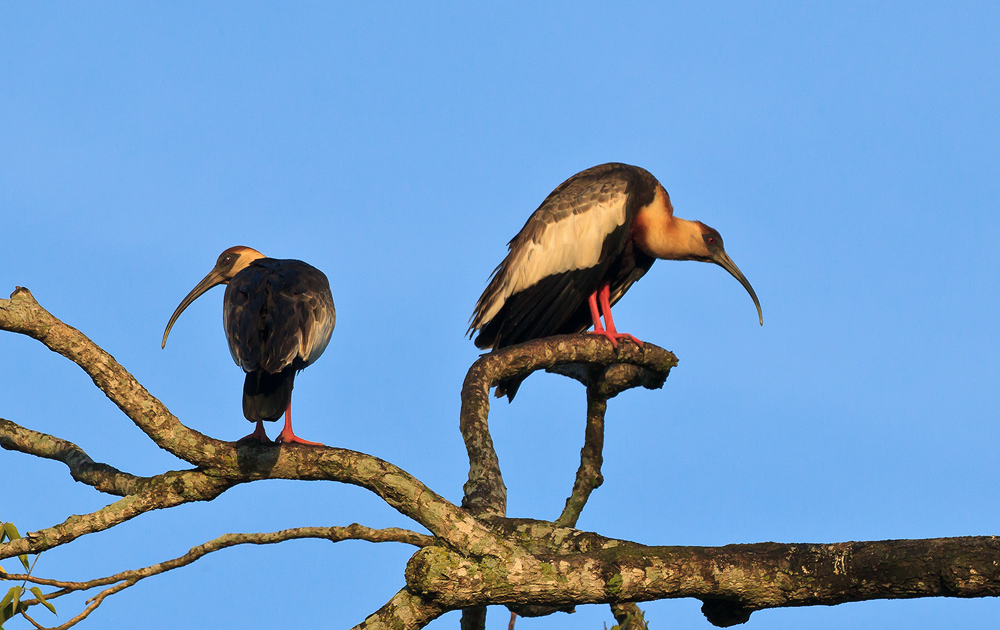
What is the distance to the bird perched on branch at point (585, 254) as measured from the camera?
7145mm

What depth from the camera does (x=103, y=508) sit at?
3541 millimetres

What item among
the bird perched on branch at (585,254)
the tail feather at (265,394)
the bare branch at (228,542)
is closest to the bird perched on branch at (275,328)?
the tail feather at (265,394)

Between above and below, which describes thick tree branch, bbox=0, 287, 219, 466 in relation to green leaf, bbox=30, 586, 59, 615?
above

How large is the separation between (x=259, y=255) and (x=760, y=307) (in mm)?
4038

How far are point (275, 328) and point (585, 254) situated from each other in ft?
10.4

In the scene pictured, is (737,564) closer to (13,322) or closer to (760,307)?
(13,322)

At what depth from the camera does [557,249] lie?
7395mm

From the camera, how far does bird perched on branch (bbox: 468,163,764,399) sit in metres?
7.14

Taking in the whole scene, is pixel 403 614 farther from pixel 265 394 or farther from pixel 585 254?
pixel 585 254

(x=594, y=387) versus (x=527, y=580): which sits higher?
(x=594, y=387)

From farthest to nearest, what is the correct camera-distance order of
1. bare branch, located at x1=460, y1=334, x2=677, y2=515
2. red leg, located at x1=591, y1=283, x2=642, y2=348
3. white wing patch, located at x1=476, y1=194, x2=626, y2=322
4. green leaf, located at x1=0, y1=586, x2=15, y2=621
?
white wing patch, located at x1=476, y1=194, x2=626, y2=322 → red leg, located at x1=591, y1=283, x2=642, y2=348 → bare branch, located at x1=460, y1=334, x2=677, y2=515 → green leaf, located at x1=0, y1=586, x2=15, y2=621

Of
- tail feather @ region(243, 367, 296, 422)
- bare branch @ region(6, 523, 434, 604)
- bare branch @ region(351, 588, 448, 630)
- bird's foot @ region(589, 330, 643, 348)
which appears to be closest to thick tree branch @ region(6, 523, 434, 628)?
bare branch @ region(6, 523, 434, 604)

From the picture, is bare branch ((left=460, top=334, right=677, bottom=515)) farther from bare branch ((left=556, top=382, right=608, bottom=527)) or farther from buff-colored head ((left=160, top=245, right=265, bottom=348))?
buff-colored head ((left=160, top=245, right=265, bottom=348))

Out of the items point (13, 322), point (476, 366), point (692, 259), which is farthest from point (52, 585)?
point (692, 259)
